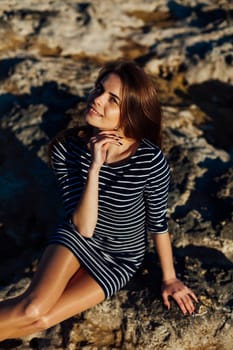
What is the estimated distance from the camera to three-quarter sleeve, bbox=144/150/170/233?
486cm

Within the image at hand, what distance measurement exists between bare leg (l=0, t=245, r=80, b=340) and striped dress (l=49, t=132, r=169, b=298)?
0.54 feet

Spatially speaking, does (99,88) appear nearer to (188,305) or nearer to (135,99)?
(135,99)

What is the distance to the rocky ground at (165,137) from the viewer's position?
4977 millimetres

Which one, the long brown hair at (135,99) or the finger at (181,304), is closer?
the long brown hair at (135,99)

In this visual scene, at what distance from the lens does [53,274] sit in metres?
4.75

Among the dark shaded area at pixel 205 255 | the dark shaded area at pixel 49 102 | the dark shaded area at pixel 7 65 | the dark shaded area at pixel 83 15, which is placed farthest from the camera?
the dark shaded area at pixel 83 15

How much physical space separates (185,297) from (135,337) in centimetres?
57

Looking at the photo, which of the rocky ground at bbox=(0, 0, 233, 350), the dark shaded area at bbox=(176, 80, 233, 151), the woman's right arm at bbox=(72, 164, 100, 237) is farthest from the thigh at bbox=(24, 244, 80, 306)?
the dark shaded area at bbox=(176, 80, 233, 151)

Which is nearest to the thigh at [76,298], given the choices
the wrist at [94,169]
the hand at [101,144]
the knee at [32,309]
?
the knee at [32,309]

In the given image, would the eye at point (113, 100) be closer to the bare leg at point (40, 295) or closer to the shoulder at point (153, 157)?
the shoulder at point (153, 157)

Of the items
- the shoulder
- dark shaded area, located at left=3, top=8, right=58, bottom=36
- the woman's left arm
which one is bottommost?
the woman's left arm

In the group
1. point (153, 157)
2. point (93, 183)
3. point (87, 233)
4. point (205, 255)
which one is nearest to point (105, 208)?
point (87, 233)

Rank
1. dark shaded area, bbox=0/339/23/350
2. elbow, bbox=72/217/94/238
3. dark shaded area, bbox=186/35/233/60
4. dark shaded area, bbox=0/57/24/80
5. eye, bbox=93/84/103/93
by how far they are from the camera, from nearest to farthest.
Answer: eye, bbox=93/84/103/93 → elbow, bbox=72/217/94/238 → dark shaded area, bbox=0/339/23/350 → dark shaded area, bbox=0/57/24/80 → dark shaded area, bbox=186/35/233/60

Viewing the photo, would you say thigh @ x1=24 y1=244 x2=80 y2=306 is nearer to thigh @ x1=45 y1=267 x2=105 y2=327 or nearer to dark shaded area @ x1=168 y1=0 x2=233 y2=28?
thigh @ x1=45 y1=267 x2=105 y2=327
